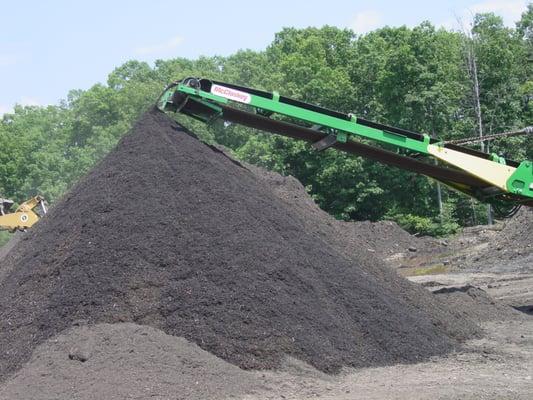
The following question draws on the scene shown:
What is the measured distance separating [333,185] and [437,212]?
542 centimetres

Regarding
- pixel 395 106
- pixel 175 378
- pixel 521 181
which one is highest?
pixel 395 106

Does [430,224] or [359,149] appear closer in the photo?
[359,149]

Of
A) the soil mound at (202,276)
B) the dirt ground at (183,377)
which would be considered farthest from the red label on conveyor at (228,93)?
the dirt ground at (183,377)

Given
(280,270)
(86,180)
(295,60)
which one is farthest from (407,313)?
(295,60)

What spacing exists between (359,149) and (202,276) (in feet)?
17.3

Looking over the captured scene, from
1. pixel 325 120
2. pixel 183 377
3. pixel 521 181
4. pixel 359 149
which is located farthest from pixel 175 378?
pixel 521 181

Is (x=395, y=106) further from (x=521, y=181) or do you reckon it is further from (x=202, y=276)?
(x=202, y=276)

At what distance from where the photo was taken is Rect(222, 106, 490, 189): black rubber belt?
47.2ft

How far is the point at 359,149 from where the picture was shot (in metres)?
15.3

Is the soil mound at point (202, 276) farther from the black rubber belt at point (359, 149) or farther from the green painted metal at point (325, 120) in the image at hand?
the black rubber belt at point (359, 149)

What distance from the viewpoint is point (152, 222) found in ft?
38.3

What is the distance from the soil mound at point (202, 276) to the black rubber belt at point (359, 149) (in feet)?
3.13

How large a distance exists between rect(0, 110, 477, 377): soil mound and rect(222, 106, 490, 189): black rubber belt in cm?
95

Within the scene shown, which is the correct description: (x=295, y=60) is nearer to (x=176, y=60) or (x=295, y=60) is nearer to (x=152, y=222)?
(x=176, y=60)
